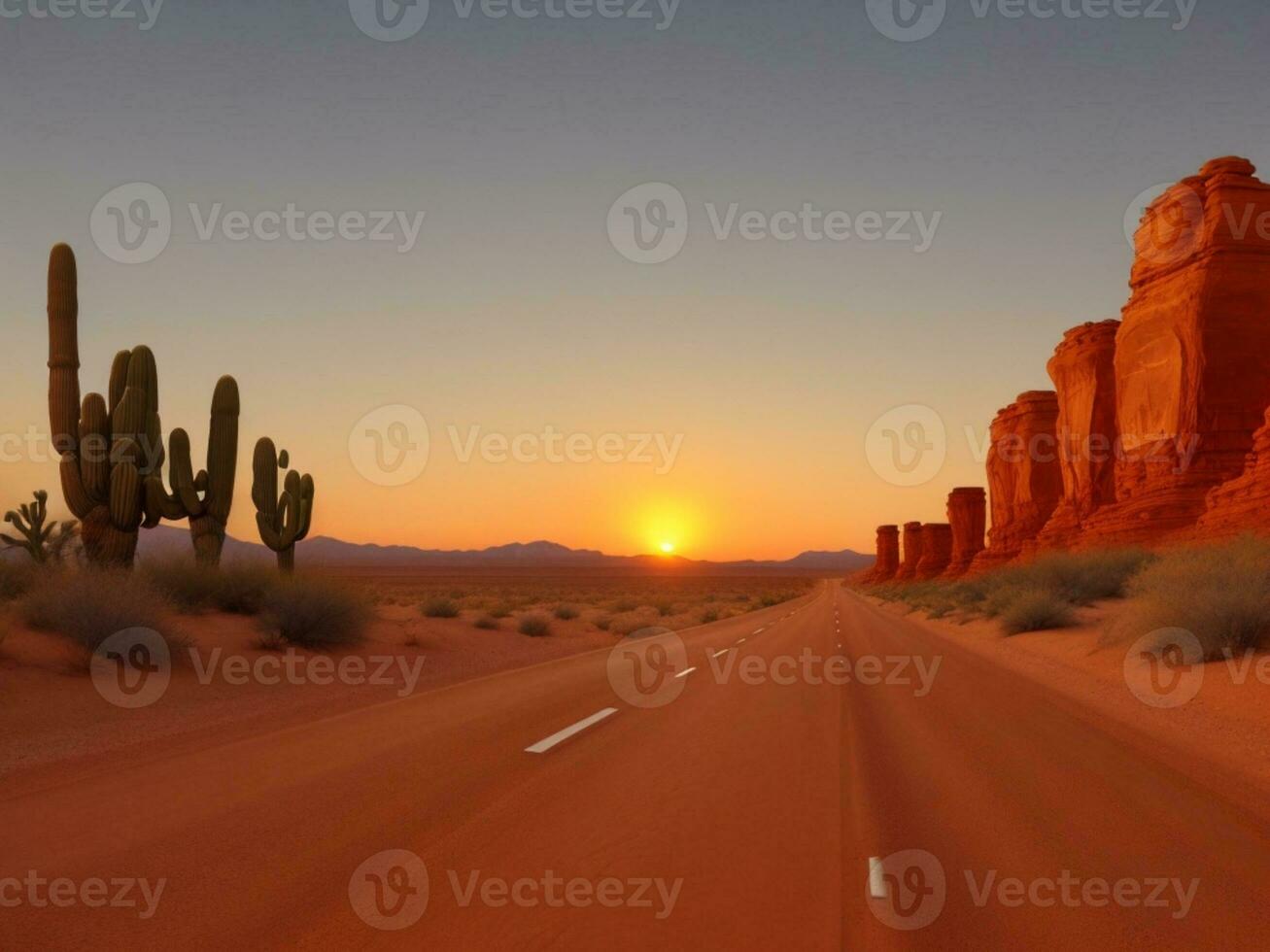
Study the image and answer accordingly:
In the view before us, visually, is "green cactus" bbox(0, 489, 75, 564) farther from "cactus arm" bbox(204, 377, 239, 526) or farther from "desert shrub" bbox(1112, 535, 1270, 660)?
"desert shrub" bbox(1112, 535, 1270, 660)

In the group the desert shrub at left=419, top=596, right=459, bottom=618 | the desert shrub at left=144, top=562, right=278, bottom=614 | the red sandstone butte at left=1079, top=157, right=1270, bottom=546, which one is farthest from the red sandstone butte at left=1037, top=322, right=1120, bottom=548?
the desert shrub at left=144, top=562, right=278, bottom=614

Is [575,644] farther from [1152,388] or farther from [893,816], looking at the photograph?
[1152,388]

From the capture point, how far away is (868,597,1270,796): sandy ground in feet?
23.8

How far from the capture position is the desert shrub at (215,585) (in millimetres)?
15648

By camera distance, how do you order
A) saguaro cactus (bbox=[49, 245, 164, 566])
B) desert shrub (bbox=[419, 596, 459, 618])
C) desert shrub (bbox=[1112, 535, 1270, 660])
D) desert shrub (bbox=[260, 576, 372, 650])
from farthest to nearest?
desert shrub (bbox=[419, 596, 459, 618]), saguaro cactus (bbox=[49, 245, 164, 566]), desert shrub (bbox=[260, 576, 372, 650]), desert shrub (bbox=[1112, 535, 1270, 660])

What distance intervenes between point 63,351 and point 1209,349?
40.9 meters

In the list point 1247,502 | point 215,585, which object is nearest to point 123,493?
point 215,585

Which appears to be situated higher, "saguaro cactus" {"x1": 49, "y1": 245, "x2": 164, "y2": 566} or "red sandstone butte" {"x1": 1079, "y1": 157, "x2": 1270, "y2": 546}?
"red sandstone butte" {"x1": 1079, "y1": 157, "x2": 1270, "y2": 546}

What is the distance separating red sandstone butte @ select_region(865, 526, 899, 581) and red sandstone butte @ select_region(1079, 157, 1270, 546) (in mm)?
92783

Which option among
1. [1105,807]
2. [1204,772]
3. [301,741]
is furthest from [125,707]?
[1204,772]

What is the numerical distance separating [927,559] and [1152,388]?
62.8m

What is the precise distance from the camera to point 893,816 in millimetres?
5156

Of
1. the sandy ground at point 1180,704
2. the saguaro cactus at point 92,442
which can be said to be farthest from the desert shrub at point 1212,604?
the saguaro cactus at point 92,442

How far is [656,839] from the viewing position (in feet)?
15.4
